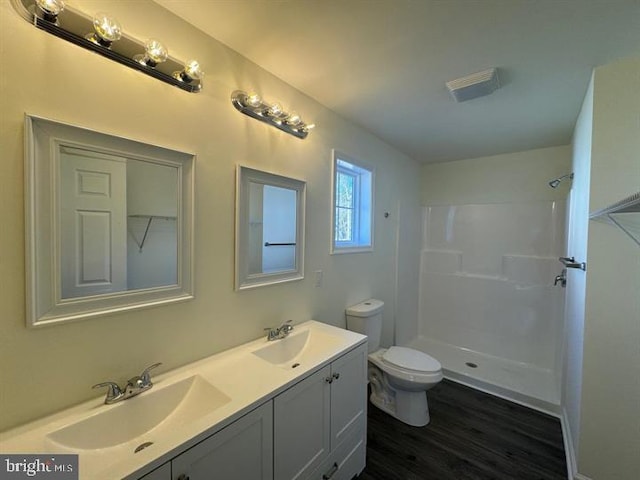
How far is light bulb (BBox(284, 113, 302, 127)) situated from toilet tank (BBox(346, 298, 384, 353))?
1.49 meters

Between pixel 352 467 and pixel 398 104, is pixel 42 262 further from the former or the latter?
pixel 398 104

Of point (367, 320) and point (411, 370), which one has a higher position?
point (367, 320)

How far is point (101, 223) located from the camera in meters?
0.99

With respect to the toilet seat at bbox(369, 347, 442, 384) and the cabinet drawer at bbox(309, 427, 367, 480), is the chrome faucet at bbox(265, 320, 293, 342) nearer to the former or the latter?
the cabinet drawer at bbox(309, 427, 367, 480)

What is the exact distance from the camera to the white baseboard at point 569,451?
148cm

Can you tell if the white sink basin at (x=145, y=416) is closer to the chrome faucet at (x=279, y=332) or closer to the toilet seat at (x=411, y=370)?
the chrome faucet at (x=279, y=332)

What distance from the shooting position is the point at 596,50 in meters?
1.27

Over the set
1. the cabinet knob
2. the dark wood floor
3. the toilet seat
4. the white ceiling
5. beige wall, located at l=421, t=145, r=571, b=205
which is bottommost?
the dark wood floor

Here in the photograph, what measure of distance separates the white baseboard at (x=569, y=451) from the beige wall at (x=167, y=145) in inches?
64.0

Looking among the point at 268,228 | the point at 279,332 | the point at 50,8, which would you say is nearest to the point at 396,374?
the point at 279,332

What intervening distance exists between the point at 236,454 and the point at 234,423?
0.12m

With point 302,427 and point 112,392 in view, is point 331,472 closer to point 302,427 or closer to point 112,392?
point 302,427

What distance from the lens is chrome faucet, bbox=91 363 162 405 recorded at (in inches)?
37.7

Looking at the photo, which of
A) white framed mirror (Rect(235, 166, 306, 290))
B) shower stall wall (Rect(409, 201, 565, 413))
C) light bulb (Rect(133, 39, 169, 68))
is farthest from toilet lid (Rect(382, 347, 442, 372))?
light bulb (Rect(133, 39, 169, 68))
